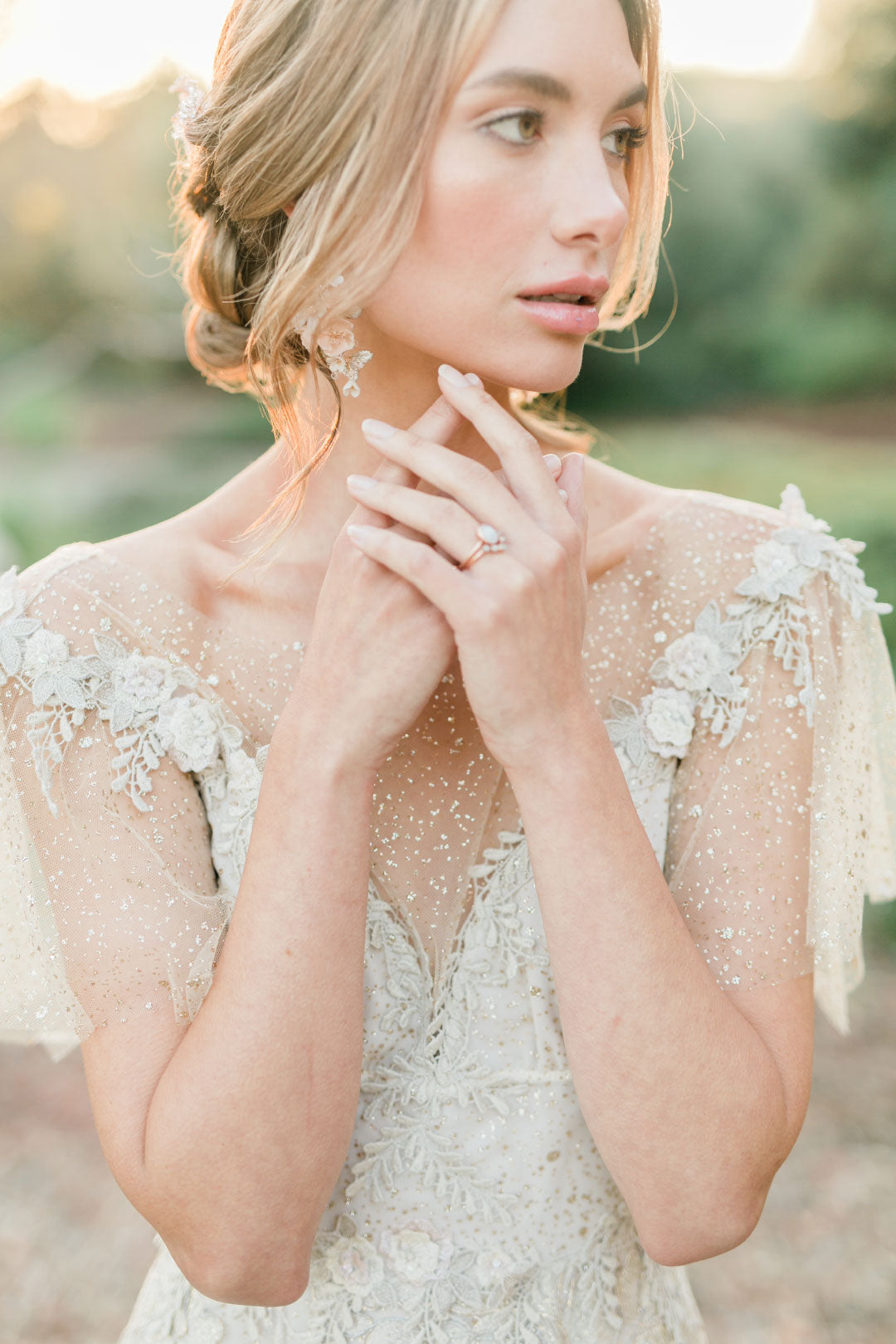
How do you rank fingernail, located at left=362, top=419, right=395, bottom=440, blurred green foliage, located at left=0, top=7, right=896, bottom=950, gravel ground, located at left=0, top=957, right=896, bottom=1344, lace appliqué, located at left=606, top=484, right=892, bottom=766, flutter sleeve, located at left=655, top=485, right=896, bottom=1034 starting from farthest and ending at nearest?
blurred green foliage, located at left=0, top=7, right=896, bottom=950 < gravel ground, located at left=0, top=957, right=896, bottom=1344 < lace appliqué, located at left=606, top=484, right=892, bottom=766 < flutter sleeve, located at left=655, top=485, right=896, bottom=1034 < fingernail, located at left=362, top=419, right=395, bottom=440

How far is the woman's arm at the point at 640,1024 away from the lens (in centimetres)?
119

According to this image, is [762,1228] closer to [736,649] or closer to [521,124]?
→ [736,649]

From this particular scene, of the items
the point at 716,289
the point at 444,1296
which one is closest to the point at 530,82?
the point at 444,1296

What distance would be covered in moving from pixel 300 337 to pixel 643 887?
0.87 meters

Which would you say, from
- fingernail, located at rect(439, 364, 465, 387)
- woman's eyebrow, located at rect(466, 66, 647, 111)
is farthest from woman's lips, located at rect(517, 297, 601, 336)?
woman's eyebrow, located at rect(466, 66, 647, 111)

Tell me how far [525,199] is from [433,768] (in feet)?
2.54

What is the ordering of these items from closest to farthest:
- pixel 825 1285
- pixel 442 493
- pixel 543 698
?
pixel 543 698
pixel 442 493
pixel 825 1285

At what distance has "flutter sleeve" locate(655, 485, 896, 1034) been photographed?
1363 mm

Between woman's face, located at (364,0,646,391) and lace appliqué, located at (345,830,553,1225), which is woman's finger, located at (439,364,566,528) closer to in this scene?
woman's face, located at (364,0,646,391)

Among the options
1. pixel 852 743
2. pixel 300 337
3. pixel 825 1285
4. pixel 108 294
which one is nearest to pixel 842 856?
pixel 852 743

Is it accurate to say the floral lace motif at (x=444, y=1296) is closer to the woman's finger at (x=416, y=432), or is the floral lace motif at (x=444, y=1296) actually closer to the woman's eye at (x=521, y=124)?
the woman's finger at (x=416, y=432)

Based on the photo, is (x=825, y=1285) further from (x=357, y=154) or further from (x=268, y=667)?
(x=357, y=154)

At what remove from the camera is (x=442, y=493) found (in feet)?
4.38

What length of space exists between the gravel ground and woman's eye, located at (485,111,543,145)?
347cm
